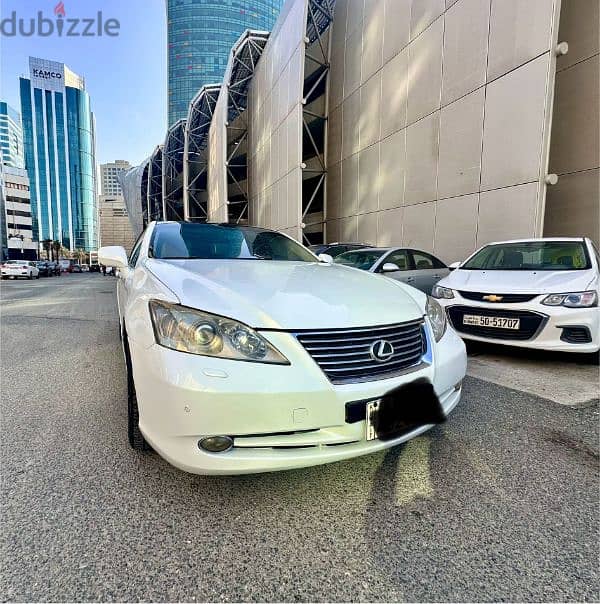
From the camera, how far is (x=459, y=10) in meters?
9.02

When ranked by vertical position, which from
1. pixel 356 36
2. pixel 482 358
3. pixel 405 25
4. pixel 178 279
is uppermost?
pixel 356 36

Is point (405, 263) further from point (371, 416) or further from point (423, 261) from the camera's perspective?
point (371, 416)

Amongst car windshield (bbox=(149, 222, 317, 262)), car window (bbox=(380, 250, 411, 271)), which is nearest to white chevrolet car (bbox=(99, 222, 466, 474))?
car windshield (bbox=(149, 222, 317, 262))

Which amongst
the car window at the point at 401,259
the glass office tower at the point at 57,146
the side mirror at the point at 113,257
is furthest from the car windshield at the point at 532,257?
the glass office tower at the point at 57,146

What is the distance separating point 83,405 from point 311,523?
211cm

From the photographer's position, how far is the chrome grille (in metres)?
1.58

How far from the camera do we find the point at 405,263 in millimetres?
7297

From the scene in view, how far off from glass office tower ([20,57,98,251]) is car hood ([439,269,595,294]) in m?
96.4

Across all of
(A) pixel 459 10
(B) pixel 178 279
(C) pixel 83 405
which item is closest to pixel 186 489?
(B) pixel 178 279

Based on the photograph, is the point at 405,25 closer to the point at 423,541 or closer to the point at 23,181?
the point at 423,541

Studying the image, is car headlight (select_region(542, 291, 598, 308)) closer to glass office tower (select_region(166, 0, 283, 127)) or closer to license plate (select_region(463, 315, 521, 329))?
license plate (select_region(463, 315, 521, 329))

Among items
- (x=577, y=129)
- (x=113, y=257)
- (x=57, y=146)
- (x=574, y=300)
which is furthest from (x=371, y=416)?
(x=57, y=146)

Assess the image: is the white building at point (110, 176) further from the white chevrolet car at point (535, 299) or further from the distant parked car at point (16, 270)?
the white chevrolet car at point (535, 299)

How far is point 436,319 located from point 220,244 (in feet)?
6.02
